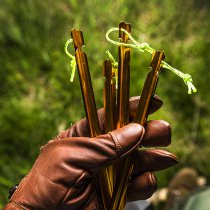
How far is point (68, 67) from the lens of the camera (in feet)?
7.59

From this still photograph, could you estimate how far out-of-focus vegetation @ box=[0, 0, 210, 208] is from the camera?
2184mm

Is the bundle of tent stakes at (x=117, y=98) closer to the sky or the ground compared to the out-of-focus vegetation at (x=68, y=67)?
closer to the ground

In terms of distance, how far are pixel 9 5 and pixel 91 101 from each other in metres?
2.23

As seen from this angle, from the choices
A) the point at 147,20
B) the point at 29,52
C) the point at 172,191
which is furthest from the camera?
the point at 147,20

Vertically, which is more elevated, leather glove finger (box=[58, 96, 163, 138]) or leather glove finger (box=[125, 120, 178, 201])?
leather glove finger (box=[58, 96, 163, 138])

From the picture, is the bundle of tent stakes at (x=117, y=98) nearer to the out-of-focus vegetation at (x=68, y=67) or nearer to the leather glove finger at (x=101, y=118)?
the leather glove finger at (x=101, y=118)

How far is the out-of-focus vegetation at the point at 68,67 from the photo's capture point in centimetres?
218

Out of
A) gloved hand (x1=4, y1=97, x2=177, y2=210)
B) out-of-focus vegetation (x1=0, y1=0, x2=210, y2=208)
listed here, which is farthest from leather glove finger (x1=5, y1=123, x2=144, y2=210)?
out-of-focus vegetation (x1=0, y1=0, x2=210, y2=208)

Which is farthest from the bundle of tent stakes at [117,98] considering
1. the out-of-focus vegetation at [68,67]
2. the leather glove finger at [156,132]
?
the out-of-focus vegetation at [68,67]

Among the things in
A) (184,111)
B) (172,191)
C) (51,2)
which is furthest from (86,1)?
(172,191)

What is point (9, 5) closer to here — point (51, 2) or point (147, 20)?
point (51, 2)

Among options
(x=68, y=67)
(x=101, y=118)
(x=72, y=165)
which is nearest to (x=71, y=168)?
(x=72, y=165)

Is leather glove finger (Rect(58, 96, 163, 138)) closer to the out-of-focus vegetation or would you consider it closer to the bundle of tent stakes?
the bundle of tent stakes

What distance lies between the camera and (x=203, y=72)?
7.94ft
